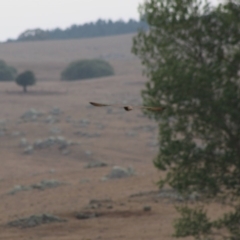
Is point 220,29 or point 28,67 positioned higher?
point 220,29

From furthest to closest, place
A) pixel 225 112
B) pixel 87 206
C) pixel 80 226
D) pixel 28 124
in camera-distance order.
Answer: pixel 28 124
pixel 87 206
pixel 80 226
pixel 225 112

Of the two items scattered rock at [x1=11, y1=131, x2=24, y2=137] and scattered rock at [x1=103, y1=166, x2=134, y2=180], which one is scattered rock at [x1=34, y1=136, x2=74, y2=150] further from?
scattered rock at [x1=103, y1=166, x2=134, y2=180]

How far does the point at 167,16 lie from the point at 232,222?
136 inches

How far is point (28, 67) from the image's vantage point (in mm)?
89375

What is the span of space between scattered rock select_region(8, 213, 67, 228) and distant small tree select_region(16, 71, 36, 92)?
43.4 metres

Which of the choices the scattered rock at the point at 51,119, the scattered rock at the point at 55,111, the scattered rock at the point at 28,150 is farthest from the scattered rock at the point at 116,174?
the scattered rock at the point at 55,111

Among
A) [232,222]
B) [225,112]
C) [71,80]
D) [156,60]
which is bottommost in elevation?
[71,80]

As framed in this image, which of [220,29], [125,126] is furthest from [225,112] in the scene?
[125,126]

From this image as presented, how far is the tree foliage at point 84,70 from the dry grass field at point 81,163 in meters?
6.33

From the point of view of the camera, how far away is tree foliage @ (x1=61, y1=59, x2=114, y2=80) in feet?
255

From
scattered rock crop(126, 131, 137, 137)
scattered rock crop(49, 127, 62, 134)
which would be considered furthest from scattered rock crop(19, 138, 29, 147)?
scattered rock crop(126, 131, 137, 137)

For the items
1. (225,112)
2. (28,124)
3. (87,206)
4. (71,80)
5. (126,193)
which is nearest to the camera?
(225,112)

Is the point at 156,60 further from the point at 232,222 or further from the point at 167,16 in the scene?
the point at 232,222

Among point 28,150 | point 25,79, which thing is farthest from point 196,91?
point 25,79
